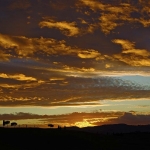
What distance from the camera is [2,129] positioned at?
72875 mm

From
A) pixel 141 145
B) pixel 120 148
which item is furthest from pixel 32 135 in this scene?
pixel 141 145

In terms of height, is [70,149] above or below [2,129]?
below

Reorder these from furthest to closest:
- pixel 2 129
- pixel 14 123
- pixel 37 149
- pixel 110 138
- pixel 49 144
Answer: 1. pixel 14 123
2. pixel 110 138
3. pixel 2 129
4. pixel 49 144
5. pixel 37 149

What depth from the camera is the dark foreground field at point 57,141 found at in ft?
212

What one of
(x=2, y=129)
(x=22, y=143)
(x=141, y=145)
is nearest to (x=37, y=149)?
(x=22, y=143)

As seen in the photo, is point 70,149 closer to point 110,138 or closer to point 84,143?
point 84,143

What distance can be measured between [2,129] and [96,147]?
20567 mm

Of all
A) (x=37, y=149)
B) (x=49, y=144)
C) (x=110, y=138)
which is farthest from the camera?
(x=110, y=138)

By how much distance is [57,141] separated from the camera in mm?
69000

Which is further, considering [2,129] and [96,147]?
[2,129]

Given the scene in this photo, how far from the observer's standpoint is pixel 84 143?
70.1 metres

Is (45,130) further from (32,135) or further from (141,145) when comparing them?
(141,145)

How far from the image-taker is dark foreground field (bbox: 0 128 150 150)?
6462 cm

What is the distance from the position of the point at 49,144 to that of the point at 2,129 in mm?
12217
